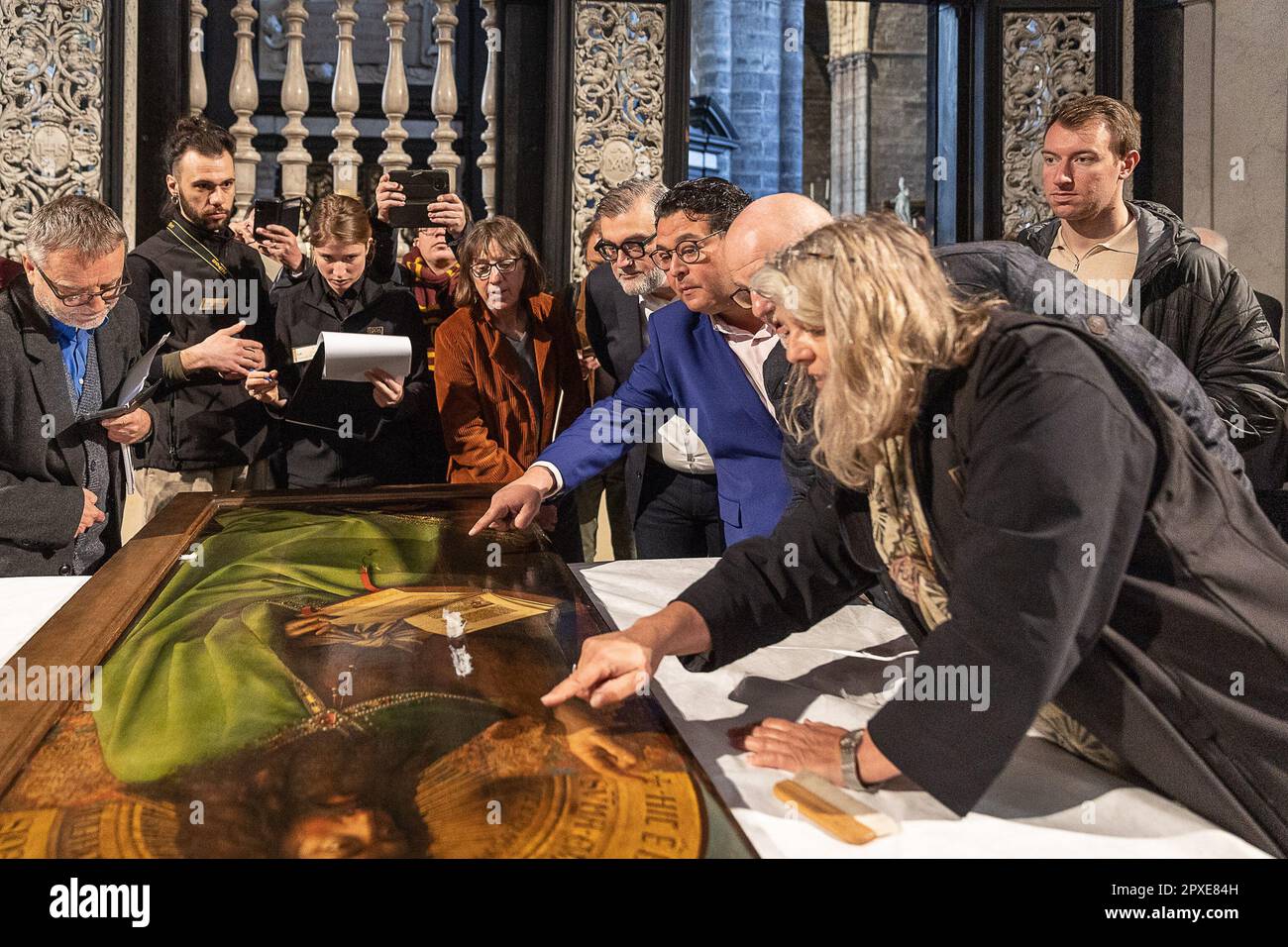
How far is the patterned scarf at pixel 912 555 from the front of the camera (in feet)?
4.99

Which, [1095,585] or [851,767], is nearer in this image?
[1095,585]

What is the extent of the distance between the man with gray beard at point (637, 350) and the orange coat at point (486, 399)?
0.97ft

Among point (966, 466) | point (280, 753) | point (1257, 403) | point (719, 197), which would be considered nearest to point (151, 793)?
point (280, 753)

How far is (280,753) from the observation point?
55.0 inches

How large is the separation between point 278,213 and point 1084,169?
97.0 inches

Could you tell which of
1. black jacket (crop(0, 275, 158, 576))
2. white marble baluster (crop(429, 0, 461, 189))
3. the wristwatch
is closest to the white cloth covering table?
the wristwatch

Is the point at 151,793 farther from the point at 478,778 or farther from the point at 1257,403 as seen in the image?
the point at 1257,403

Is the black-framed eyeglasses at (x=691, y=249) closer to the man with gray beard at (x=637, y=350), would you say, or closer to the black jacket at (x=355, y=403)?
the man with gray beard at (x=637, y=350)

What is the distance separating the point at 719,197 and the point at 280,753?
186cm

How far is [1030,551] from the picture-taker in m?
1.29

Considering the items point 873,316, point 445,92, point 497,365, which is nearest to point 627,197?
point 497,365

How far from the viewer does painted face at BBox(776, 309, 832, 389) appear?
4.74 ft

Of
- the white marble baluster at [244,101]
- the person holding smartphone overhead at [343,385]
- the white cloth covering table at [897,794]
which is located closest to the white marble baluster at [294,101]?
the white marble baluster at [244,101]

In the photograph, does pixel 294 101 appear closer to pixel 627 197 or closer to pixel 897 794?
pixel 627 197
